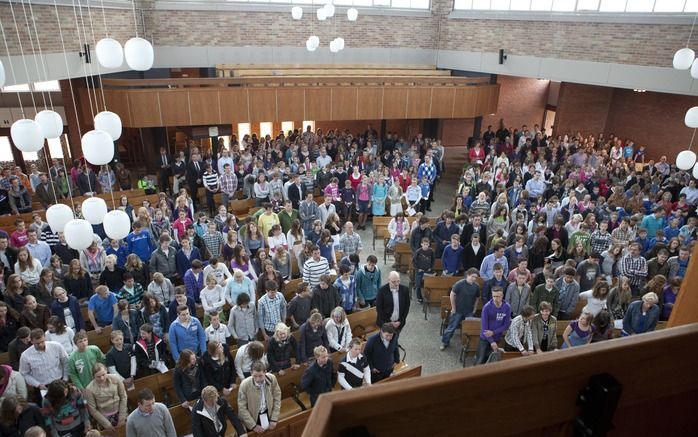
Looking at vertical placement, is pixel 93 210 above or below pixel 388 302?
above

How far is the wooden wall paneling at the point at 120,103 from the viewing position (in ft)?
46.5

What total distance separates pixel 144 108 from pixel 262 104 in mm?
3546

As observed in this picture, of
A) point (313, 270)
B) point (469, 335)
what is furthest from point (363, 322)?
point (469, 335)

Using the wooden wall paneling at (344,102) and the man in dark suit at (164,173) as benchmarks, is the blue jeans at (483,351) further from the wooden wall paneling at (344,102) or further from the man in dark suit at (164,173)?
the wooden wall paneling at (344,102)

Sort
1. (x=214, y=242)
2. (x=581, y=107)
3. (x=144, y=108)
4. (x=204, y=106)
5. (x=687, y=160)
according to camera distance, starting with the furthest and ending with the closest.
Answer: (x=581, y=107) → (x=204, y=106) → (x=144, y=108) → (x=687, y=160) → (x=214, y=242)

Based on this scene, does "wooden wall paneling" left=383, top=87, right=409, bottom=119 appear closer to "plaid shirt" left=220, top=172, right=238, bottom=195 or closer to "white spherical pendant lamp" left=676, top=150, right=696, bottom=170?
"plaid shirt" left=220, top=172, right=238, bottom=195

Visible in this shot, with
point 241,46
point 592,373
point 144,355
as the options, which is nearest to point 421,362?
point 144,355

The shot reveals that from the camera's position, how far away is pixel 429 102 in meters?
17.4

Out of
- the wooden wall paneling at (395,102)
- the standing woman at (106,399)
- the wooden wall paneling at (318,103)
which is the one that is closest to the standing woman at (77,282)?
the standing woman at (106,399)

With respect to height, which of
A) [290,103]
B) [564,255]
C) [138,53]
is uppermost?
[138,53]

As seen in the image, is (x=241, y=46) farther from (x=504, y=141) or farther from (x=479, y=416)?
(x=479, y=416)

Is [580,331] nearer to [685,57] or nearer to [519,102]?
[685,57]

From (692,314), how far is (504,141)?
17010mm

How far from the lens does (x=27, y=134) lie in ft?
16.3
